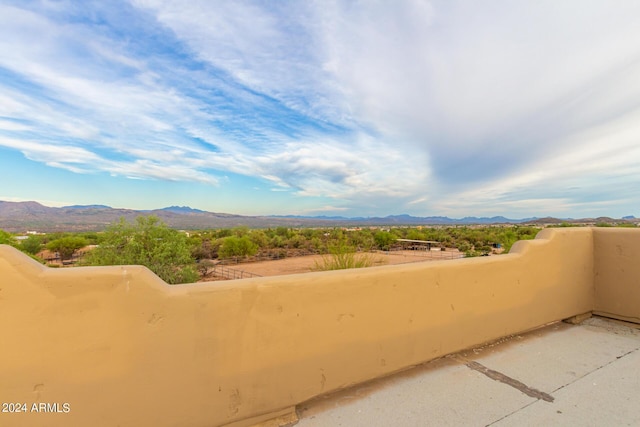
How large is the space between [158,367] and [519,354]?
3.82 metres

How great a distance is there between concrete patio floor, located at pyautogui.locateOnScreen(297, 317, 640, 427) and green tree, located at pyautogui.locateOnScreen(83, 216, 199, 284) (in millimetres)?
11727

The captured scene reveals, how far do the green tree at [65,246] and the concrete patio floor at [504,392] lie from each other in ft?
131

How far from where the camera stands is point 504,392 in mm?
2930

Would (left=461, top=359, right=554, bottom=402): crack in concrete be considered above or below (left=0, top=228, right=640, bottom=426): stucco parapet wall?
below

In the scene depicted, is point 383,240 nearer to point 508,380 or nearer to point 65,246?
point 65,246

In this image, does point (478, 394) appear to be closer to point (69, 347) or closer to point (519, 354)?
point (519, 354)

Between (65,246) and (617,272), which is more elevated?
(617,272)

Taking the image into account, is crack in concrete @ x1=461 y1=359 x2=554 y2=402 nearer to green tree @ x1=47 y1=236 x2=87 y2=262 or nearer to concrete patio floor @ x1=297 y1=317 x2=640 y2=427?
concrete patio floor @ x1=297 y1=317 x2=640 y2=427

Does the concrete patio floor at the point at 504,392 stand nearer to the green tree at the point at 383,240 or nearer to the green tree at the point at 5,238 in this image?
the green tree at the point at 5,238

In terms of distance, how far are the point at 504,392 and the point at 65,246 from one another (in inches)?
1626

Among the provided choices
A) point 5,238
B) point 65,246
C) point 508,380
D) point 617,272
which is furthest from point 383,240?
point 508,380

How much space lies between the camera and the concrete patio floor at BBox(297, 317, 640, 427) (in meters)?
2.56

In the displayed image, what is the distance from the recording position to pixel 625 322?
4773 millimetres

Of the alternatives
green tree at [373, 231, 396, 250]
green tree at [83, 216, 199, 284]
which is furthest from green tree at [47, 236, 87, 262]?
green tree at [373, 231, 396, 250]
